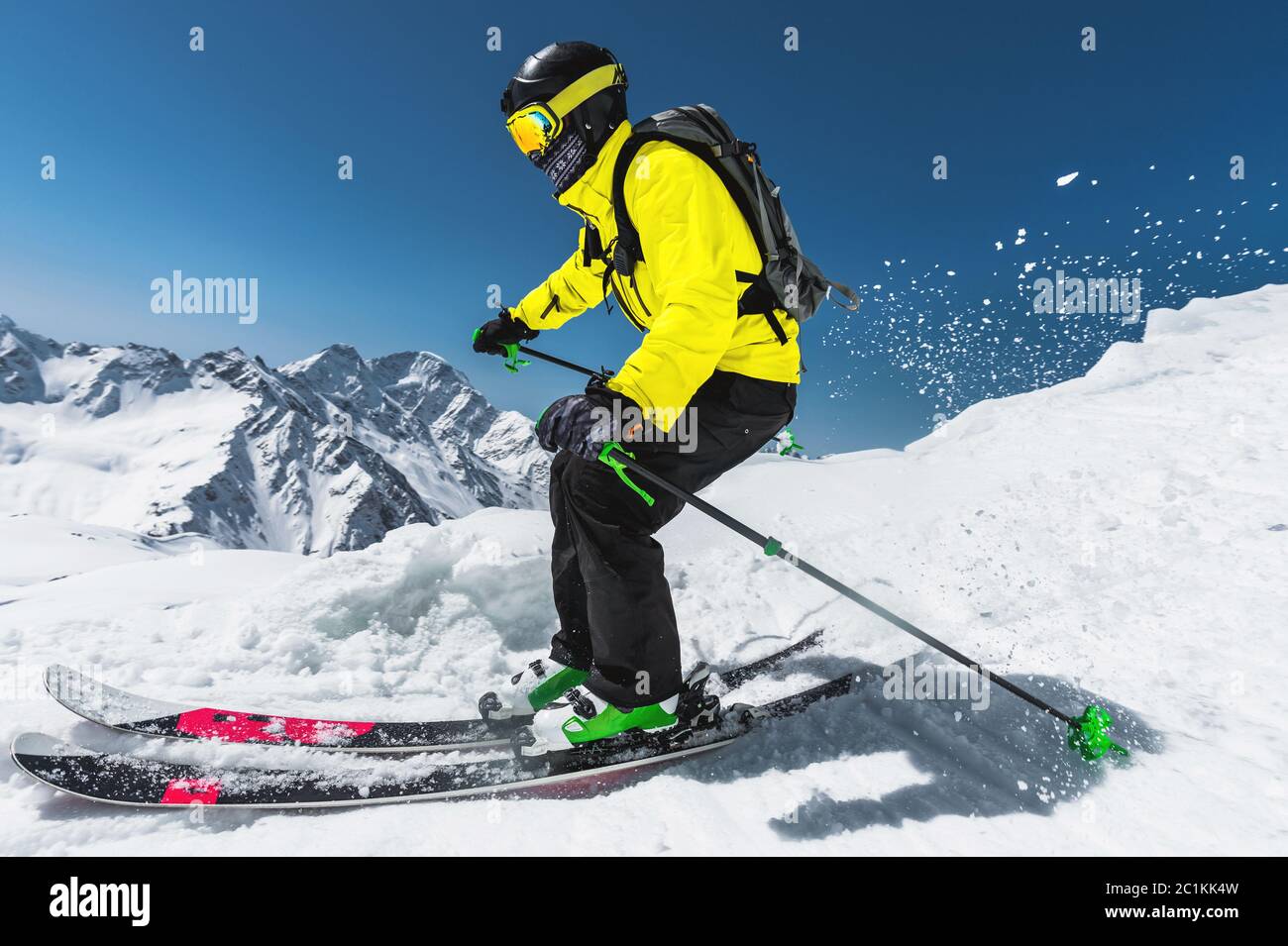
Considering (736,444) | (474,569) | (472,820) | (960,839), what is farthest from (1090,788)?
(474,569)

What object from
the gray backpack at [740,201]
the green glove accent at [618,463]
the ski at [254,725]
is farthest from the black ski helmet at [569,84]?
the ski at [254,725]

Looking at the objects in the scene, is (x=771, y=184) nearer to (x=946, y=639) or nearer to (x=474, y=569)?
(x=946, y=639)

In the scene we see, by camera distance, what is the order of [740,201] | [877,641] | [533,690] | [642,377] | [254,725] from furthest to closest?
[877,641]
[533,690]
[254,725]
[740,201]
[642,377]

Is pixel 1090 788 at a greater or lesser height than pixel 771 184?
lesser

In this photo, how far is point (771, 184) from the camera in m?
2.96

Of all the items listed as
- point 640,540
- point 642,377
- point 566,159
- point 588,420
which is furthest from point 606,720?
point 566,159

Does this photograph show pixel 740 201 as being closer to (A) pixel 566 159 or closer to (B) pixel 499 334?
(A) pixel 566 159

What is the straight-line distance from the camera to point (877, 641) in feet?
13.5

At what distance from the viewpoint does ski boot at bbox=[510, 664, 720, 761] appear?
2.82m

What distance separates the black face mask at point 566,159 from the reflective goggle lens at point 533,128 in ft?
0.12

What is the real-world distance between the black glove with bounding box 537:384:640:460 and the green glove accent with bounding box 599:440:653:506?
0.03 meters

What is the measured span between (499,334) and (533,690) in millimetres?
2562
